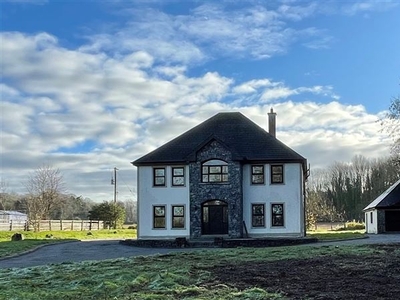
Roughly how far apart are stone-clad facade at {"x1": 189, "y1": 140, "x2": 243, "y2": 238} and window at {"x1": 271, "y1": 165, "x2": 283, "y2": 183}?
6.97ft

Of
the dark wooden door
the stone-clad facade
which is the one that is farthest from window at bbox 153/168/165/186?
the dark wooden door

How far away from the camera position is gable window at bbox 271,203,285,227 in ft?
108

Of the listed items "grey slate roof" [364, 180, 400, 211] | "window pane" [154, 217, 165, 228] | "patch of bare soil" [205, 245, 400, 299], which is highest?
"grey slate roof" [364, 180, 400, 211]

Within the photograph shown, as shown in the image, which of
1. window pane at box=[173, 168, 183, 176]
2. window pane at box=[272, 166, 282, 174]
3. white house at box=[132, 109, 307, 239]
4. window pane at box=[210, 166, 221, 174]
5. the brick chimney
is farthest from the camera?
the brick chimney

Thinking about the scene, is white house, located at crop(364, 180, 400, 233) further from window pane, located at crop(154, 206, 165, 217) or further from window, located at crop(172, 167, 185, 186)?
window pane, located at crop(154, 206, 165, 217)

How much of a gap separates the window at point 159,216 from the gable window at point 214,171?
11.2 feet

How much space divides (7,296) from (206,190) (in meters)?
23.6

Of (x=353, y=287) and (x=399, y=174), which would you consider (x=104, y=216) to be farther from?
(x=353, y=287)

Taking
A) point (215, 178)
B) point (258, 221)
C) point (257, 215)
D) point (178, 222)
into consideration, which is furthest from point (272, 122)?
point (178, 222)

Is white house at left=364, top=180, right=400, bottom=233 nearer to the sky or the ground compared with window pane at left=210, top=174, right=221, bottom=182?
nearer to the ground

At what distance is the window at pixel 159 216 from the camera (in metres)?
33.9

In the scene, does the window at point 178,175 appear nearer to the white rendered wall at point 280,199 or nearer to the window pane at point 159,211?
the window pane at point 159,211

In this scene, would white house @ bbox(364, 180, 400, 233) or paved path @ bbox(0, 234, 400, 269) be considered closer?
paved path @ bbox(0, 234, 400, 269)

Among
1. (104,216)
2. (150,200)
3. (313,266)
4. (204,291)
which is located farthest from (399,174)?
(204,291)
